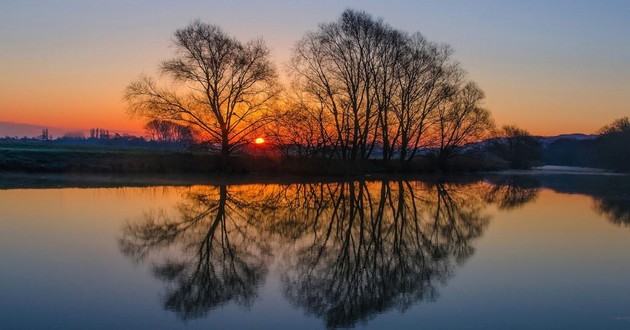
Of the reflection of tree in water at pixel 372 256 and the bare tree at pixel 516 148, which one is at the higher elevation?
the bare tree at pixel 516 148

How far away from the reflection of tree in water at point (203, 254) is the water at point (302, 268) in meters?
0.04

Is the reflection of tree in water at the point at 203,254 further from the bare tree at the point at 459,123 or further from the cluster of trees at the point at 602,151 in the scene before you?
the cluster of trees at the point at 602,151

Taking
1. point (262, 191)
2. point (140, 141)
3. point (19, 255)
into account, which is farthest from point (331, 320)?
point (140, 141)

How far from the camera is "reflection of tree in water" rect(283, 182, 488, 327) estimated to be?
650 cm

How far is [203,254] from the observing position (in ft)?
29.6

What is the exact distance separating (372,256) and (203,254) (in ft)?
9.81

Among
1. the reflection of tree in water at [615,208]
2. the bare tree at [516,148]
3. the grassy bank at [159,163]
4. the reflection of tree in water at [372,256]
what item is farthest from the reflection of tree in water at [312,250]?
the bare tree at [516,148]

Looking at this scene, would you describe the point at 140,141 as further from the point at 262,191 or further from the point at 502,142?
the point at 262,191

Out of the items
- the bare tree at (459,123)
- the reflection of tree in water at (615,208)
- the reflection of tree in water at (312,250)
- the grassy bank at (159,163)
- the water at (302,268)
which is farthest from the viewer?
the bare tree at (459,123)

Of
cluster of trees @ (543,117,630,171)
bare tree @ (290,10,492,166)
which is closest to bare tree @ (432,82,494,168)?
bare tree @ (290,10,492,166)

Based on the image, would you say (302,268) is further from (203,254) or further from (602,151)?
(602,151)

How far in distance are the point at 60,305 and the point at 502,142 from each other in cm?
7493

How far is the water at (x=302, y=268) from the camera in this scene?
583cm

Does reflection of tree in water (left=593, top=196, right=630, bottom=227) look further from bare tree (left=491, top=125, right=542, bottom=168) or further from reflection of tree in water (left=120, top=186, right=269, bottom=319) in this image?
bare tree (left=491, top=125, right=542, bottom=168)
